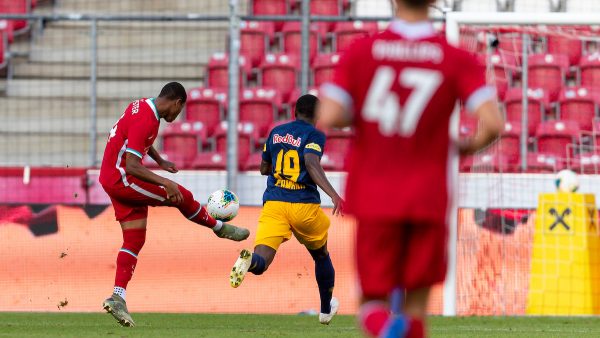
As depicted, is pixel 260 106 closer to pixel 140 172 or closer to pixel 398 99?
pixel 140 172

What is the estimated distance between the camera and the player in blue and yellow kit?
28.9ft

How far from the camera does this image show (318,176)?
28.1 ft

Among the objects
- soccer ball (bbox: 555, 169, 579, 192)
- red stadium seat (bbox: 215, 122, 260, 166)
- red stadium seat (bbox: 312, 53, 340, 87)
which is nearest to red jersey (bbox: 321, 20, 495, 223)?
soccer ball (bbox: 555, 169, 579, 192)

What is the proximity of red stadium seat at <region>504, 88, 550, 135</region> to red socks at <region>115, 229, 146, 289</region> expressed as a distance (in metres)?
7.16

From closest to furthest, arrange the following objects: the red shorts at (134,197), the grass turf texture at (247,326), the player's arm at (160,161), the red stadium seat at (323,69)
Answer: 1. the grass turf texture at (247,326)
2. the red shorts at (134,197)
3. the player's arm at (160,161)
4. the red stadium seat at (323,69)

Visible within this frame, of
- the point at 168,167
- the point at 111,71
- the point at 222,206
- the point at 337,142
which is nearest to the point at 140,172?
the point at 168,167

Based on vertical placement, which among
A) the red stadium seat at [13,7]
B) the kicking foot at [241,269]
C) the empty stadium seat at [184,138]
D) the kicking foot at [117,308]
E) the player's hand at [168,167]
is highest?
the red stadium seat at [13,7]

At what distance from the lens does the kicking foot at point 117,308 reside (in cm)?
844

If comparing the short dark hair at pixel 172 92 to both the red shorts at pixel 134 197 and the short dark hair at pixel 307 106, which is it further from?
the short dark hair at pixel 307 106

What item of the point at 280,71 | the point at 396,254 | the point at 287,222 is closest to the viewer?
the point at 396,254

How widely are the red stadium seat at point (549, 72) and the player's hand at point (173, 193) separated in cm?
769

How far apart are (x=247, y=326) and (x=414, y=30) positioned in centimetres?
528

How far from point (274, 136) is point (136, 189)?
1.10 metres

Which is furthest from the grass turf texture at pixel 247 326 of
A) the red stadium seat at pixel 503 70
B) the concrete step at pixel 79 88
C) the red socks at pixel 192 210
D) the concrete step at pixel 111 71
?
the concrete step at pixel 111 71
